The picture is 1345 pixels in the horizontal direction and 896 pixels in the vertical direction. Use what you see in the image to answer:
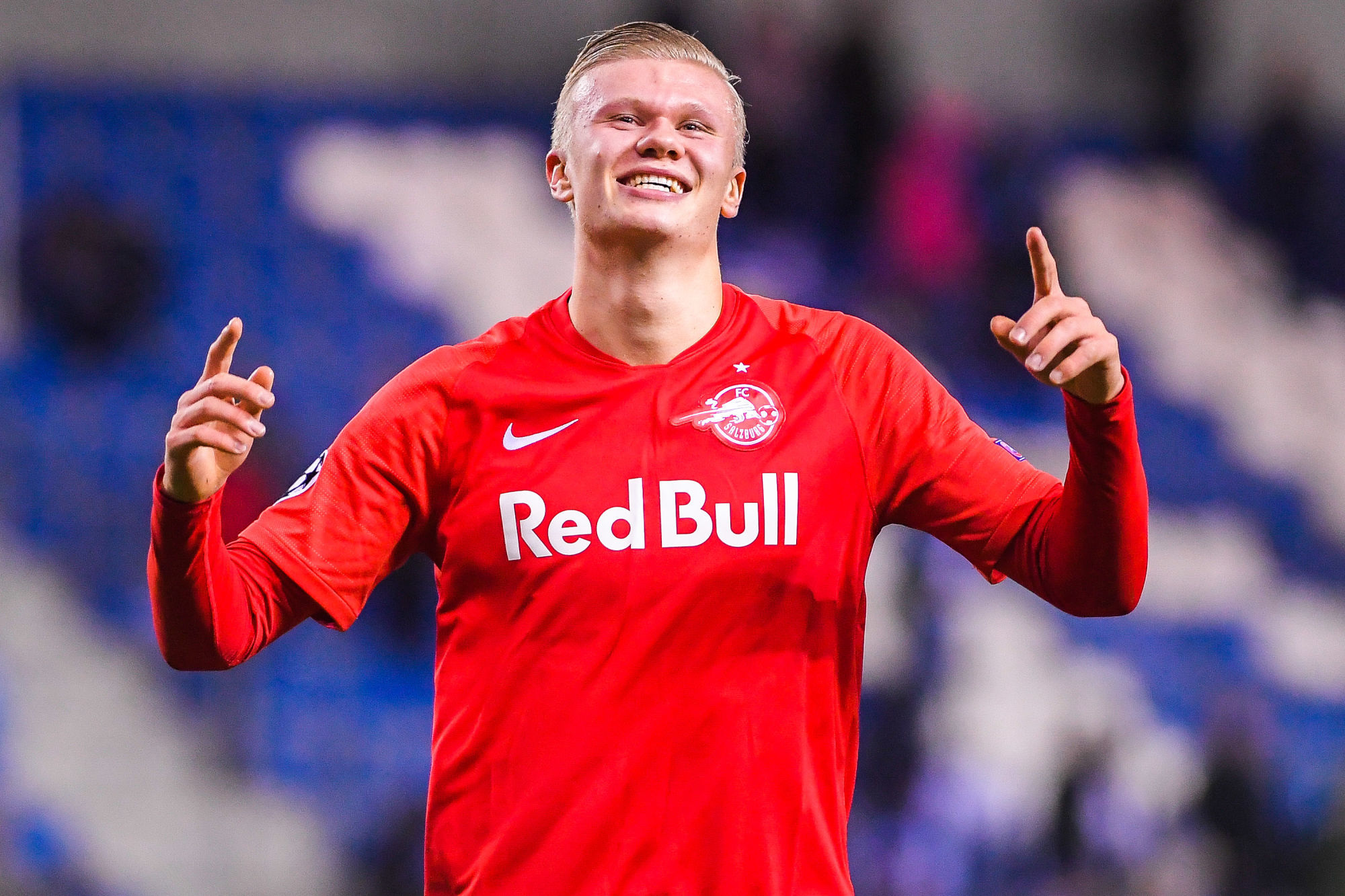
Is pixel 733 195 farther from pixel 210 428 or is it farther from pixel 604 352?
pixel 210 428

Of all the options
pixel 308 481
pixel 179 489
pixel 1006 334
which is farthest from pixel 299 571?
pixel 1006 334

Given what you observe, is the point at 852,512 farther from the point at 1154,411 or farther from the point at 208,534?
the point at 1154,411

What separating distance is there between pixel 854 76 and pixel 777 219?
0.78 meters

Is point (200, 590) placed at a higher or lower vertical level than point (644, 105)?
lower

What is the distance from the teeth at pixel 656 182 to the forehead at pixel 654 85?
0.12 metres

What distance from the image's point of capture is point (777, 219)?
659cm

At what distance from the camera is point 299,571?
212cm

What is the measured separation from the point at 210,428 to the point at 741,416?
30.9 inches

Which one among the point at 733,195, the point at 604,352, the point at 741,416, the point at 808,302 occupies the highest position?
the point at 808,302

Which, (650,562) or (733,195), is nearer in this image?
(650,562)

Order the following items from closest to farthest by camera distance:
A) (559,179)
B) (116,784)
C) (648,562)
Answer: (648,562) < (559,179) < (116,784)

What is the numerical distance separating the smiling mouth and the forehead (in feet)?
0.41

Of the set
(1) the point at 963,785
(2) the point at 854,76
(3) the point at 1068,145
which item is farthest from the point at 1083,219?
(1) the point at 963,785

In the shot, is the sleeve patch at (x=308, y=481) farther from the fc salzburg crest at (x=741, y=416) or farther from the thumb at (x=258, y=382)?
the fc salzburg crest at (x=741, y=416)
